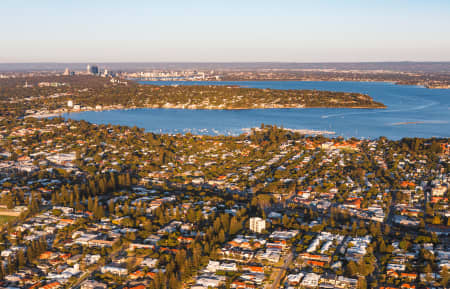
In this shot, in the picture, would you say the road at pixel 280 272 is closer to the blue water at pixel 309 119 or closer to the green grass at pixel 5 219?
the green grass at pixel 5 219

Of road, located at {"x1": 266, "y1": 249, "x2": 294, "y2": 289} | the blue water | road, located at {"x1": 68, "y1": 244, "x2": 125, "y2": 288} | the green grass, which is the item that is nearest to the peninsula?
the blue water

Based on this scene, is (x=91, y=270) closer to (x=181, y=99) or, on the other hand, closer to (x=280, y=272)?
(x=280, y=272)

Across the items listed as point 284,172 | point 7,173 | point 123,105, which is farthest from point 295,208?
point 123,105

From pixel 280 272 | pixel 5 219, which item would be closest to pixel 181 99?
pixel 5 219

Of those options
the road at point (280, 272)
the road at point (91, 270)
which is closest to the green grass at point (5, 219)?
the road at point (91, 270)

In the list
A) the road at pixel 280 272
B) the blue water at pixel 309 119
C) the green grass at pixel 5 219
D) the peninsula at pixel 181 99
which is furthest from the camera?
the peninsula at pixel 181 99

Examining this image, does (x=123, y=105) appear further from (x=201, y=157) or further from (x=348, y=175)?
(x=348, y=175)

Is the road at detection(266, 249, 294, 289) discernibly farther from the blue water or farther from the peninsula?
the peninsula

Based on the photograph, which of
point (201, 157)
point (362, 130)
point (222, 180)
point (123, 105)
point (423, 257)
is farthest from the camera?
point (123, 105)
